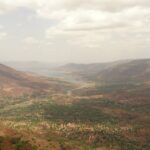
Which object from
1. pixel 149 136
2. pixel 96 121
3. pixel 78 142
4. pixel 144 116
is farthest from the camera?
pixel 144 116

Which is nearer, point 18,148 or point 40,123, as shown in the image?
point 18,148

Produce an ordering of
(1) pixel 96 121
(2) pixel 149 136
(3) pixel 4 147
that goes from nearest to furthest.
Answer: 1. (3) pixel 4 147
2. (2) pixel 149 136
3. (1) pixel 96 121

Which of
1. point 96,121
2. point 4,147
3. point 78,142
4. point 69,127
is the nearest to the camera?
point 4,147

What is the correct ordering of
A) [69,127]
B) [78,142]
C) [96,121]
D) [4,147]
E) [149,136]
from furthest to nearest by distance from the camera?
[96,121]
[69,127]
[149,136]
[78,142]
[4,147]

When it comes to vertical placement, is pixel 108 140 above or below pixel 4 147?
below

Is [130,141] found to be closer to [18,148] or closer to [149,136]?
[149,136]

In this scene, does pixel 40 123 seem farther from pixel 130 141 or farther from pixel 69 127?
pixel 130 141

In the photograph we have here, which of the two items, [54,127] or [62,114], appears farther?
[62,114]

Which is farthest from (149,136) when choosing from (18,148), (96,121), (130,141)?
(18,148)

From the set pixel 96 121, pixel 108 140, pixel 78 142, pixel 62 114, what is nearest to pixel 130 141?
pixel 108 140
